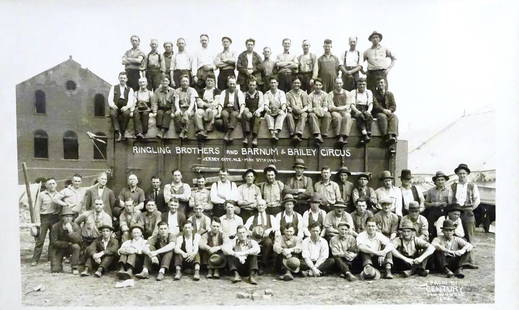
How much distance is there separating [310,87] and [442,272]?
252cm

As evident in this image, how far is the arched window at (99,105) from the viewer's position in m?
4.70

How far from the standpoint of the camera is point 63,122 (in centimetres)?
468

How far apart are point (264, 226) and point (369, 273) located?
122 cm

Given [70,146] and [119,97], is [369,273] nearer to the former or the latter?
[119,97]

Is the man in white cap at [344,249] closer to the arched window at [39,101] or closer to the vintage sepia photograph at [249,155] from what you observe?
the vintage sepia photograph at [249,155]

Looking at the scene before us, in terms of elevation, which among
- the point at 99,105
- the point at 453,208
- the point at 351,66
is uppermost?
the point at 351,66

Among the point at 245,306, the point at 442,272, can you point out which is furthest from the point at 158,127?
the point at 442,272

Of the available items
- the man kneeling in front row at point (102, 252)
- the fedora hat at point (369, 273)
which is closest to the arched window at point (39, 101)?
the man kneeling in front row at point (102, 252)

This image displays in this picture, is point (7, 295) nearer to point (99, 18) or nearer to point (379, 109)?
point (99, 18)

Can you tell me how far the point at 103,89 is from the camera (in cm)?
470

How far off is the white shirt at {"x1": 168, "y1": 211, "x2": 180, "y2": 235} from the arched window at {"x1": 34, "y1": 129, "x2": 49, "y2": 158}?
151 cm

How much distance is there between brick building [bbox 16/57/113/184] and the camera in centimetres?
459

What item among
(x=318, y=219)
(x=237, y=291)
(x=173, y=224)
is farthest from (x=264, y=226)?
(x=173, y=224)

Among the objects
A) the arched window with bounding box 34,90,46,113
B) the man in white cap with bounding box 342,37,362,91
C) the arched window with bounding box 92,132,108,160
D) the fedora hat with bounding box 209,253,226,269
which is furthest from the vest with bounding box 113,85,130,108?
the man in white cap with bounding box 342,37,362,91
